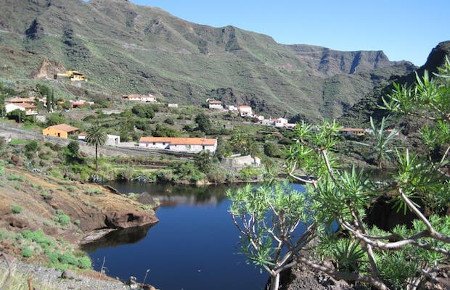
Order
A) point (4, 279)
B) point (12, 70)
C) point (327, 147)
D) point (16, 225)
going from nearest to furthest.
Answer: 1. point (327, 147)
2. point (4, 279)
3. point (16, 225)
4. point (12, 70)

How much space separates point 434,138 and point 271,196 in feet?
21.3

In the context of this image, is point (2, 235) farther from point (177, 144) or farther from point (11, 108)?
point (11, 108)

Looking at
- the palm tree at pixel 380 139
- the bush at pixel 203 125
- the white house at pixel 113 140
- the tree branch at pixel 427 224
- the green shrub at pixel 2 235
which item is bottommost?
the white house at pixel 113 140

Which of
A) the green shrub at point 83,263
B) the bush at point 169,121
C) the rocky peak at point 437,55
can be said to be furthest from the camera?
the rocky peak at point 437,55

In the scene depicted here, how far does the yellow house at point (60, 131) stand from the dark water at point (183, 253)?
3021 centimetres

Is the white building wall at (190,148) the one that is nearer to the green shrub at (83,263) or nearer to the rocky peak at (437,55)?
the green shrub at (83,263)

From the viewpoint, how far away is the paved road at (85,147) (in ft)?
204

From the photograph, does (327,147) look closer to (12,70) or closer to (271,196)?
(271,196)

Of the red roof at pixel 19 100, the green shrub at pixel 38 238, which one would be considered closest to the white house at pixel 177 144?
the red roof at pixel 19 100

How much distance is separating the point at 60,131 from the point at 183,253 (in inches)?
1763

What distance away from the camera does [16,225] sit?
84.9 ft

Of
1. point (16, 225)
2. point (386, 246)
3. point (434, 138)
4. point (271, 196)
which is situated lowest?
point (16, 225)

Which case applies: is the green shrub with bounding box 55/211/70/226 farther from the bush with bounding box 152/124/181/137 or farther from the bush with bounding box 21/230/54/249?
the bush with bounding box 152/124/181/137

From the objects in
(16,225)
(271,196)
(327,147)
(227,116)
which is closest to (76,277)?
(16,225)
